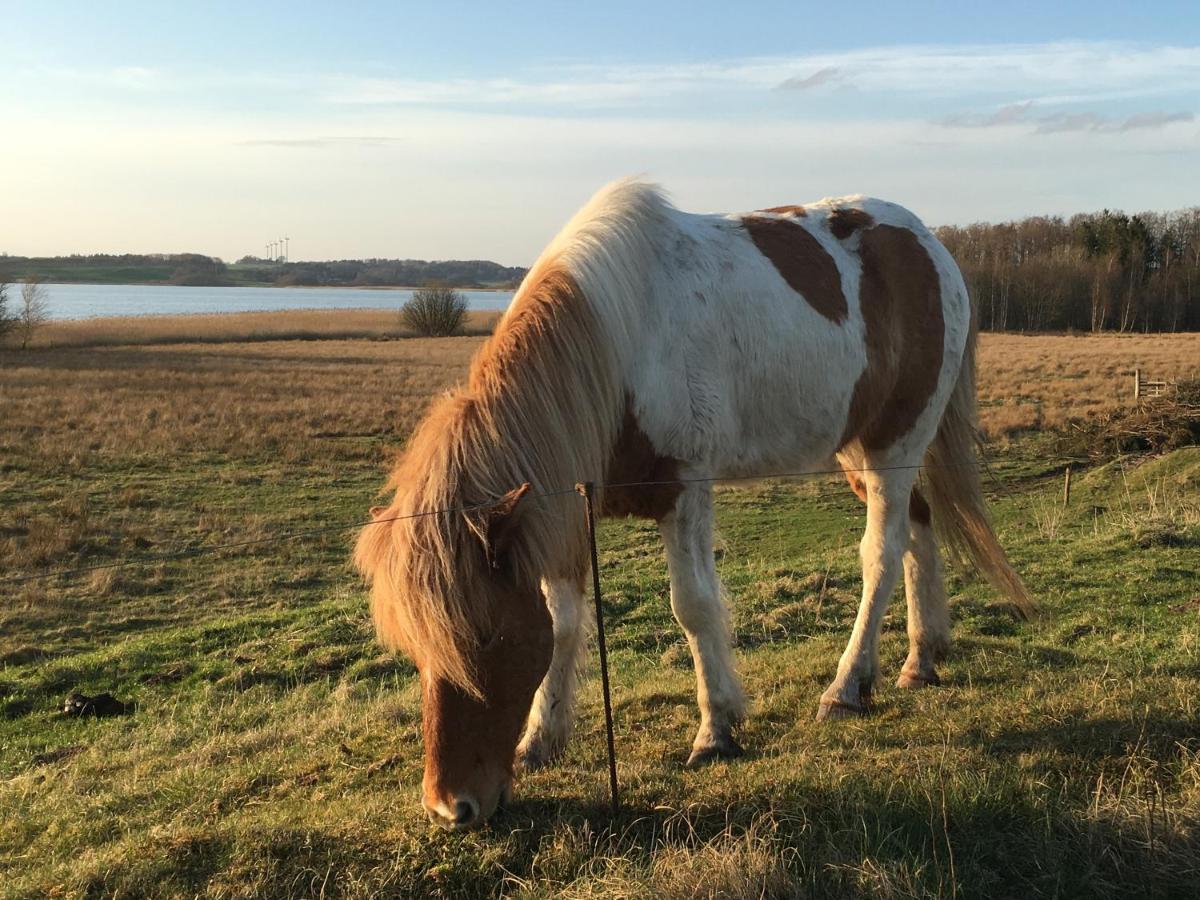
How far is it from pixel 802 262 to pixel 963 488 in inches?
77.1

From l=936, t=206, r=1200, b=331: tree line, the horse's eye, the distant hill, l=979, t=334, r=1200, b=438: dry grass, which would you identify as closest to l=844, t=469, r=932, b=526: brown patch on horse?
the horse's eye

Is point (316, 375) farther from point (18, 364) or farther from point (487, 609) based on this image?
point (487, 609)

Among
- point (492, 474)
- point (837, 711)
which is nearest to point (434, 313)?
point (837, 711)

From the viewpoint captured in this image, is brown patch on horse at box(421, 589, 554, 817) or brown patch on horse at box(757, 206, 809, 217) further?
brown patch on horse at box(757, 206, 809, 217)

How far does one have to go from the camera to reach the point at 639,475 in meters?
4.00

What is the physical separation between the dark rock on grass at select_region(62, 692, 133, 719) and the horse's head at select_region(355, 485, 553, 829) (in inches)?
197

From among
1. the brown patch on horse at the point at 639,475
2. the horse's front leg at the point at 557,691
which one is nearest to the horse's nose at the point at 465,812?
the horse's front leg at the point at 557,691

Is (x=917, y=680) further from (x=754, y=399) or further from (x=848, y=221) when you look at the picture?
(x=848, y=221)

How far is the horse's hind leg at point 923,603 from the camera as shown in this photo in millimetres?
5207

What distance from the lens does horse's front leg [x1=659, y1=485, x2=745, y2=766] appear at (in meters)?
4.02

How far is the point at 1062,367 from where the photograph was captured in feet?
112

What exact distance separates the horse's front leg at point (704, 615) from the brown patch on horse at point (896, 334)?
47.7 inches

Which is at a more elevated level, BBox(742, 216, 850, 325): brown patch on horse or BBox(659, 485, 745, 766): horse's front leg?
BBox(742, 216, 850, 325): brown patch on horse

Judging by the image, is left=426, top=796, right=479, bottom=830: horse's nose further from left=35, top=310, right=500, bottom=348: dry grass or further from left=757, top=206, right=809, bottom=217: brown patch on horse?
left=35, top=310, right=500, bottom=348: dry grass
